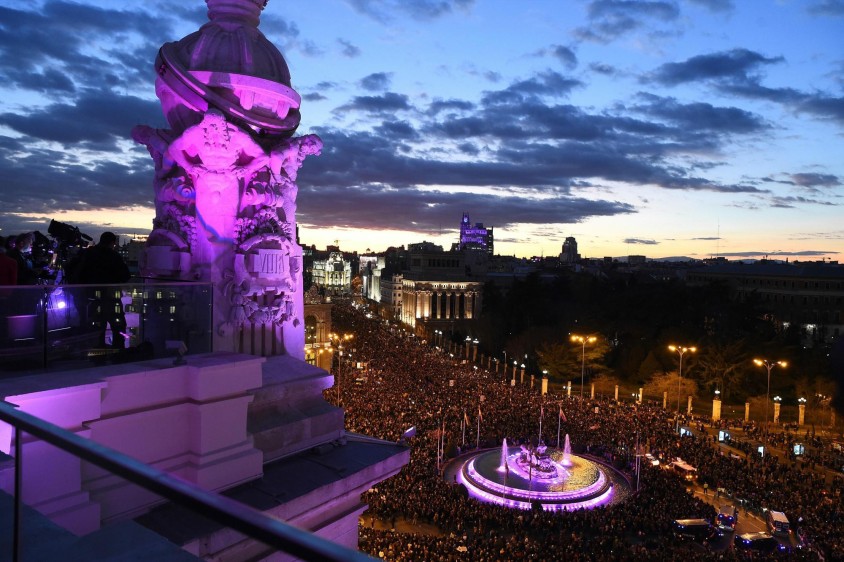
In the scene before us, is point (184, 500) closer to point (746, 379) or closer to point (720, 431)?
point (720, 431)

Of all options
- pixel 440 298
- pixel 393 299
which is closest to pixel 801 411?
pixel 440 298

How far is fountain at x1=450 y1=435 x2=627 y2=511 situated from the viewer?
22891mm

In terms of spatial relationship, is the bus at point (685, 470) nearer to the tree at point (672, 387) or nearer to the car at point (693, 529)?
the car at point (693, 529)

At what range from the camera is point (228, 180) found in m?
5.84

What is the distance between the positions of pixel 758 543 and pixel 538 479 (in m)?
8.61

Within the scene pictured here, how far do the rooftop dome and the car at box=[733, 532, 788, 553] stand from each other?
18.3 m

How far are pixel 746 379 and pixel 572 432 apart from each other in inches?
590

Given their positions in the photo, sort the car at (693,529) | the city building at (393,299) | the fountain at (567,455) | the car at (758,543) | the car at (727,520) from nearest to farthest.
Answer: the car at (758,543), the car at (693,529), the car at (727,520), the fountain at (567,455), the city building at (393,299)

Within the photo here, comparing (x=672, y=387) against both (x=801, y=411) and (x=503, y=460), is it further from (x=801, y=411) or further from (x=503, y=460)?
(x=503, y=460)

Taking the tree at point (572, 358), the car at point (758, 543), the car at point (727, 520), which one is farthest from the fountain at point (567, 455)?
the tree at point (572, 358)

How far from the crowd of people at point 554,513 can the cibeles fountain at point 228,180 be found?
10739 mm

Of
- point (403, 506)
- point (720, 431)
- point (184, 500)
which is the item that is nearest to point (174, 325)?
point (184, 500)

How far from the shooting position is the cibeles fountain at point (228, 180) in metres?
5.84

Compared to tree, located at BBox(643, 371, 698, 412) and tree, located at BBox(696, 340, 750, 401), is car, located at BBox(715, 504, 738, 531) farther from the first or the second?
tree, located at BBox(696, 340, 750, 401)
